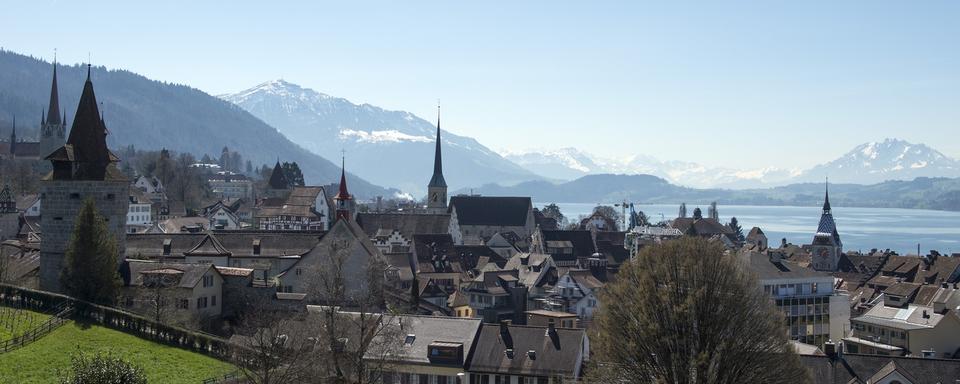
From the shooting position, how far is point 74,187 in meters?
55.4

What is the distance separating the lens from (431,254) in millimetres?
91500

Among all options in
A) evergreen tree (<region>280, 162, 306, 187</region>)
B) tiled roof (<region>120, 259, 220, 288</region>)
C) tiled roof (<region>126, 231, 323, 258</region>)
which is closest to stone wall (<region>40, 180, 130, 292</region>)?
tiled roof (<region>120, 259, 220, 288</region>)

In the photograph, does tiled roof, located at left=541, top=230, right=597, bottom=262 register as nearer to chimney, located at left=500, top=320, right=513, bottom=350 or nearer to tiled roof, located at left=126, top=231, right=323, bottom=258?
tiled roof, located at left=126, top=231, right=323, bottom=258

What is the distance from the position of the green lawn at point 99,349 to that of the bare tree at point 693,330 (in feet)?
55.4

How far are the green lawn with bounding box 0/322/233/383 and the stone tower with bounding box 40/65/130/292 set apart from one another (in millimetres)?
10131

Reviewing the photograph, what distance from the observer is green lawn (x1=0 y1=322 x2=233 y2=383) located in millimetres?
38469

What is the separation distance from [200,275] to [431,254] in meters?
38.6

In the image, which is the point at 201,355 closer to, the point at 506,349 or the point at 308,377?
the point at 308,377

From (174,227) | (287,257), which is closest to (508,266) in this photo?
(287,257)

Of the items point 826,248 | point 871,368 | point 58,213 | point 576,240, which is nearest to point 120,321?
point 58,213

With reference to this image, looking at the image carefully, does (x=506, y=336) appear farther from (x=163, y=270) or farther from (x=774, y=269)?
(x=774, y=269)

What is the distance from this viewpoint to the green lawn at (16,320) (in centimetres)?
4331

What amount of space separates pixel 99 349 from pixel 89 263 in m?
10.8

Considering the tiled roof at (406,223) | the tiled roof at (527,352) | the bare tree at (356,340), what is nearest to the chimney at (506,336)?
the tiled roof at (527,352)
